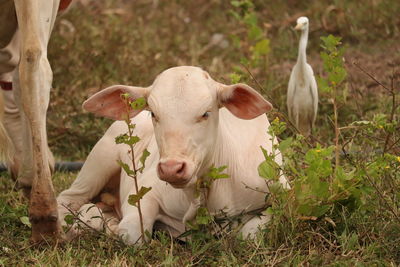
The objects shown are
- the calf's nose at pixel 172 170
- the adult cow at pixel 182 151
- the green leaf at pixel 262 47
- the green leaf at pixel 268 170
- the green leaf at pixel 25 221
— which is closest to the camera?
the calf's nose at pixel 172 170

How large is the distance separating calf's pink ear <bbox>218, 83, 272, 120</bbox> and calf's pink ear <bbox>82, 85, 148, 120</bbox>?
0.36 meters

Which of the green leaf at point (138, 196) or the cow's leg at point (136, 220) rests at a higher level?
the green leaf at point (138, 196)

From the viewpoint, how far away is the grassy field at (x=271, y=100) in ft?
12.9

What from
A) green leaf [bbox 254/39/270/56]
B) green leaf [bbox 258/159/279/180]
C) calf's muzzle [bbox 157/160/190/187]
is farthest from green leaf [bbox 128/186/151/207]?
green leaf [bbox 254/39/270/56]

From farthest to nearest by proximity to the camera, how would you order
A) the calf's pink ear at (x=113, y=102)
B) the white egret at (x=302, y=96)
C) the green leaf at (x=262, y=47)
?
the green leaf at (x=262, y=47) → the white egret at (x=302, y=96) → the calf's pink ear at (x=113, y=102)

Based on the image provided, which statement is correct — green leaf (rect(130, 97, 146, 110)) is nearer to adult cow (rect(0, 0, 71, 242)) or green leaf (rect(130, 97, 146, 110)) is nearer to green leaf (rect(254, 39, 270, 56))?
adult cow (rect(0, 0, 71, 242))

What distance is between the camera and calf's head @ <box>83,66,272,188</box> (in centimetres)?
365

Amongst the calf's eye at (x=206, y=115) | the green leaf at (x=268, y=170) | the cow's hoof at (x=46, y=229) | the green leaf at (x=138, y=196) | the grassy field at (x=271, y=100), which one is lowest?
the grassy field at (x=271, y=100)

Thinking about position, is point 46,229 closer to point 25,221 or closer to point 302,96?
point 25,221

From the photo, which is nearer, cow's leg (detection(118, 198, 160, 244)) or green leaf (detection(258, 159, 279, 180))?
green leaf (detection(258, 159, 279, 180))

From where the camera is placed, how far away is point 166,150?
367 cm

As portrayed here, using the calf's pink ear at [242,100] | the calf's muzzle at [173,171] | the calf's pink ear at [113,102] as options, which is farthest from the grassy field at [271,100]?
the calf's pink ear at [113,102]

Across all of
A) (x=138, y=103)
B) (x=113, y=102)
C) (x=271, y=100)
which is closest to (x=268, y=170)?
(x=138, y=103)

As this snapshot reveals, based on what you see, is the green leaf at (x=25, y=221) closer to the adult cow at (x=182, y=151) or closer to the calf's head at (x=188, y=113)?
the adult cow at (x=182, y=151)
